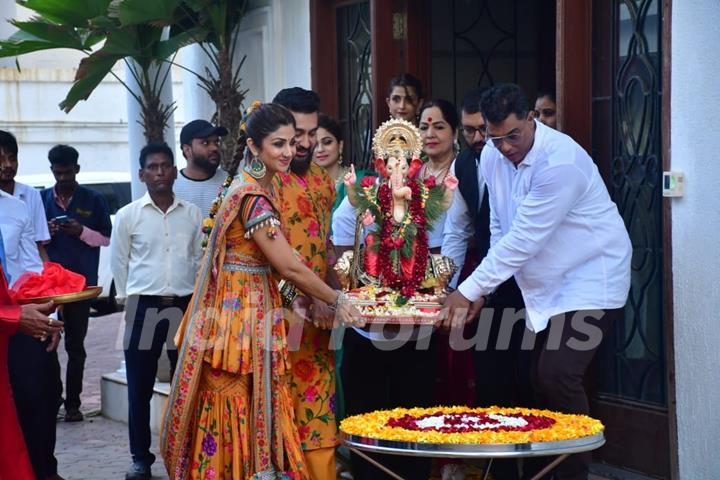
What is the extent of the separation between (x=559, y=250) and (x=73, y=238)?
5009 millimetres

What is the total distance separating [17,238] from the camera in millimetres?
6906

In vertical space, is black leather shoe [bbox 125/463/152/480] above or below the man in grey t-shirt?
below

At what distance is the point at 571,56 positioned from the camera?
657 cm

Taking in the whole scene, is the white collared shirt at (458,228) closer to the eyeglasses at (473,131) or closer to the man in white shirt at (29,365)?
the eyeglasses at (473,131)

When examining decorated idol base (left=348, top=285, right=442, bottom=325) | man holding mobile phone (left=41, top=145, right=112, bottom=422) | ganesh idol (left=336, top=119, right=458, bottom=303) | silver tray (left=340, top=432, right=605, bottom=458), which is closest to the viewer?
silver tray (left=340, top=432, right=605, bottom=458)

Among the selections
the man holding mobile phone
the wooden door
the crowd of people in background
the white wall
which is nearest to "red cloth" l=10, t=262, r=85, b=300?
the crowd of people in background

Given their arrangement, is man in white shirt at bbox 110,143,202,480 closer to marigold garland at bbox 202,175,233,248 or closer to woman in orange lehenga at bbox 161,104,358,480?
marigold garland at bbox 202,175,233,248

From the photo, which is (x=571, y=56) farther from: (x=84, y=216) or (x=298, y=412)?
(x=84, y=216)

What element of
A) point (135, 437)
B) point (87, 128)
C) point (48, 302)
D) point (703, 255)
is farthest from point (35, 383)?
point (87, 128)

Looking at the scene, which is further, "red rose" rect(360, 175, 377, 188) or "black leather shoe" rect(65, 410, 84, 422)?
"black leather shoe" rect(65, 410, 84, 422)

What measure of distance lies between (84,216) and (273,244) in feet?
14.5

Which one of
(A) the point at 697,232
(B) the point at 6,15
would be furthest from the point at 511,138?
(B) the point at 6,15

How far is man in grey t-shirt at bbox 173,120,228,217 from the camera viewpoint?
8.13m

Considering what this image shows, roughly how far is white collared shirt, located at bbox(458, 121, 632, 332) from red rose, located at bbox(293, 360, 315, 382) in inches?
37.5
